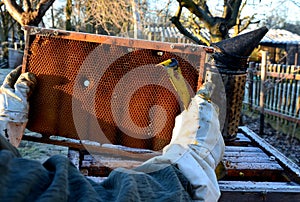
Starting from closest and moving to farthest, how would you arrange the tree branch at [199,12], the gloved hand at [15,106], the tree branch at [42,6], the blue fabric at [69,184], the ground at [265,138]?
the blue fabric at [69,184] < the gloved hand at [15,106] < the tree branch at [42,6] < the ground at [265,138] < the tree branch at [199,12]

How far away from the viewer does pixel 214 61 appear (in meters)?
2.36

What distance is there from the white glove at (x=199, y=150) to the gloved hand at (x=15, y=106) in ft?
3.48

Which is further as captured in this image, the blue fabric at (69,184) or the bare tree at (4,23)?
the bare tree at (4,23)

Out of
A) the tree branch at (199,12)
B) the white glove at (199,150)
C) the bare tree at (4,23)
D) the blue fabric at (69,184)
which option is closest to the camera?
the blue fabric at (69,184)

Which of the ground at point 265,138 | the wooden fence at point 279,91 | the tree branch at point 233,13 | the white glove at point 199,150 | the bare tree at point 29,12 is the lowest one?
the ground at point 265,138

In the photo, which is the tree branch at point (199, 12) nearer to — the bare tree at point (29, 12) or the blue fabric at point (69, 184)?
the bare tree at point (29, 12)

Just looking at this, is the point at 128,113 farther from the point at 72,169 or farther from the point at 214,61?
the point at 72,169

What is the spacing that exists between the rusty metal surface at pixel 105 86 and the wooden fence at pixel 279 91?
6.43m

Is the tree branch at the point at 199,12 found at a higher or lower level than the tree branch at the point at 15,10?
higher

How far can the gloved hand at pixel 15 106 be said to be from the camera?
2.01 m

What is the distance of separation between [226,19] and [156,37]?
15244mm

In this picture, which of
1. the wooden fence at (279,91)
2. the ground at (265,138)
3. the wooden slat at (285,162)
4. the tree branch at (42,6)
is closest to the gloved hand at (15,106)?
the tree branch at (42,6)

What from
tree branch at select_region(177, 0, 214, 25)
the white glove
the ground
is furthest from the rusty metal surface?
tree branch at select_region(177, 0, 214, 25)

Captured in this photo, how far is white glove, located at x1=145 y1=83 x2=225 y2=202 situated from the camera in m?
1.24
